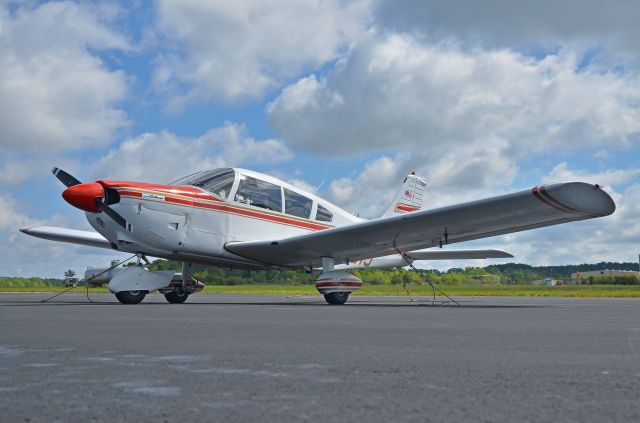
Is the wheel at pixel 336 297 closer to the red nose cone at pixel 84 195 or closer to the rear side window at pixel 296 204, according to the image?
the rear side window at pixel 296 204

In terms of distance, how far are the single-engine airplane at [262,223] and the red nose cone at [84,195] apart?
17 mm

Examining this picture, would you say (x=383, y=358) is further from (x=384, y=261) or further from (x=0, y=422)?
(x=384, y=261)

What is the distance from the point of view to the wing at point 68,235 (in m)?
17.8

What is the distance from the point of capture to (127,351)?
13.9 ft

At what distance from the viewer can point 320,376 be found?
3131 mm

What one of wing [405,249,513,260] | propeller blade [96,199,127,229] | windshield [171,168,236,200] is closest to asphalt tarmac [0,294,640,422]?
propeller blade [96,199,127,229]

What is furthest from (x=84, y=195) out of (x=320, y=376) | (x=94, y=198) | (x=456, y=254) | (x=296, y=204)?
(x=320, y=376)

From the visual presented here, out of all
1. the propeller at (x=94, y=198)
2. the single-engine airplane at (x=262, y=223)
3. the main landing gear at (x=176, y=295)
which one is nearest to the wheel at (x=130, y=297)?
the single-engine airplane at (x=262, y=223)

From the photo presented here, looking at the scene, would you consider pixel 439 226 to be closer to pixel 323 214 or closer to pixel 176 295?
pixel 323 214

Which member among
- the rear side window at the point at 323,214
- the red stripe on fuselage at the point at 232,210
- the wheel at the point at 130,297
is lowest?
the wheel at the point at 130,297

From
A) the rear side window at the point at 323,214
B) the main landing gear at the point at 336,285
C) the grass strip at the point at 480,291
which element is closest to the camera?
the main landing gear at the point at 336,285

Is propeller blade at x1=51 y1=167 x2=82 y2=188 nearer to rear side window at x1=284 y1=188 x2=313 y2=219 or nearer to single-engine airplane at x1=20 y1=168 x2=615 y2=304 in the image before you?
single-engine airplane at x1=20 y1=168 x2=615 y2=304

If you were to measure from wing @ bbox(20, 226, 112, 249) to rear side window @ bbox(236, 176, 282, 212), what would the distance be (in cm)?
547

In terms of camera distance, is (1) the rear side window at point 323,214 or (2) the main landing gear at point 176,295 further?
(1) the rear side window at point 323,214
